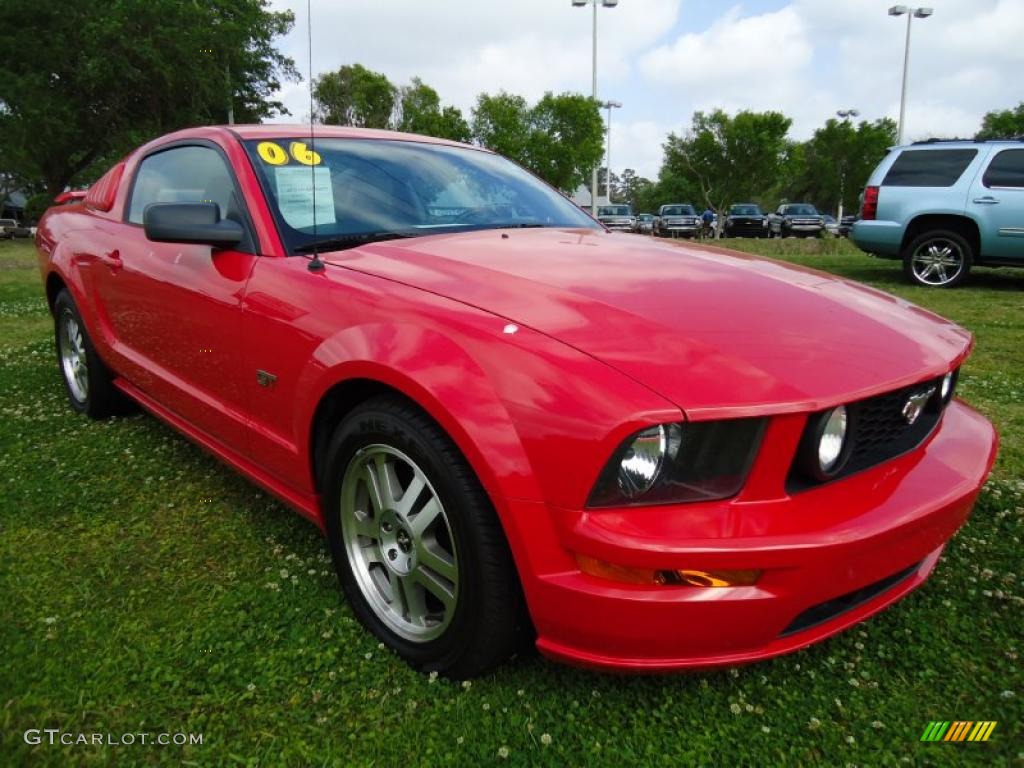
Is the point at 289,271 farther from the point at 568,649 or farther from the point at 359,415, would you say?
the point at 568,649

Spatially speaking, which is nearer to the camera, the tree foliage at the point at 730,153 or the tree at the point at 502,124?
the tree at the point at 502,124

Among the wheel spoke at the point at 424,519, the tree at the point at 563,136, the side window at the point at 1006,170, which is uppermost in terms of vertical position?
the tree at the point at 563,136

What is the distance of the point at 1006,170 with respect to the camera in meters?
8.34

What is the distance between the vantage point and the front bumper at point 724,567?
1.39 metres

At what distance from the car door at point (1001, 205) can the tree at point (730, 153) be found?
2747cm

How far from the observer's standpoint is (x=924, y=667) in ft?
6.14

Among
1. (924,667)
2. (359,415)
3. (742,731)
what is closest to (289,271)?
(359,415)

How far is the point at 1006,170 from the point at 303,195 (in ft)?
29.3

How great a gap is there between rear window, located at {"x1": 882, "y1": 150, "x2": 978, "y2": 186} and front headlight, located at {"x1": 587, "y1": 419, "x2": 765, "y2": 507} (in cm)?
896

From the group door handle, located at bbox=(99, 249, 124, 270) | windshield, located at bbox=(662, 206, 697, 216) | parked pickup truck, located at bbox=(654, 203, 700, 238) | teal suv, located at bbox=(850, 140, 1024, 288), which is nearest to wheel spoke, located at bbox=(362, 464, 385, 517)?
door handle, located at bbox=(99, 249, 124, 270)

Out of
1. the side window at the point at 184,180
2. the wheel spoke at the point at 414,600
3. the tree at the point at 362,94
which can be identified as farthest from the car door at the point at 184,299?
the tree at the point at 362,94

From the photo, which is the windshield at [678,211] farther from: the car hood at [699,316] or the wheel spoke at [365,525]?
the wheel spoke at [365,525]

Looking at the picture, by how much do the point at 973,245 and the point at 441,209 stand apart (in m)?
8.36

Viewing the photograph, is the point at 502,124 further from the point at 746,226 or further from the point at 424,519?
the point at 424,519
